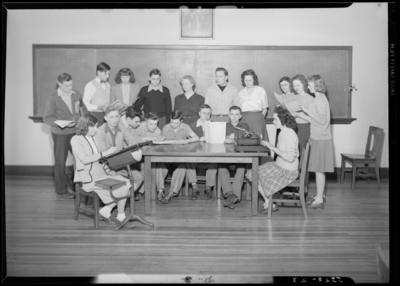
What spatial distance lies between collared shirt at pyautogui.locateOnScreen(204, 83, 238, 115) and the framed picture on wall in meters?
0.69

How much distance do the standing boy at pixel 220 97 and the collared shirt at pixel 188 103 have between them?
0.47 ft

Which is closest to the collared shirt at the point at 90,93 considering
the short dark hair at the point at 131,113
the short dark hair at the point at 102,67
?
the short dark hair at the point at 102,67

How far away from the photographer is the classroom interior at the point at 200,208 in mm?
3801

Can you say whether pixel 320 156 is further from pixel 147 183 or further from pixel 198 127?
pixel 147 183

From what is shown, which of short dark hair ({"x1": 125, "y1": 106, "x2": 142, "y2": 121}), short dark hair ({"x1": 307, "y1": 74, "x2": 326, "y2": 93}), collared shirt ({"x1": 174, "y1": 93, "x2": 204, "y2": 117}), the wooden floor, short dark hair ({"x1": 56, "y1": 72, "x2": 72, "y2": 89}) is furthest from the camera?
collared shirt ({"x1": 174, "y1": 93, "x2": 204, "y2": 117})

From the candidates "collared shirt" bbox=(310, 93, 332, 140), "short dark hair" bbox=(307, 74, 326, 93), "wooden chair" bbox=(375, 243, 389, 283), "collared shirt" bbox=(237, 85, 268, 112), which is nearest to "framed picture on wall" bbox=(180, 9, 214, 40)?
"collared shirt" bbox=(237, 85, 268, 112)

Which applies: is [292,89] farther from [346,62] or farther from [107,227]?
[107,227]

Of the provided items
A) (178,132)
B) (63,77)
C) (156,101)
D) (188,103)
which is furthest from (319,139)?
(63,77)

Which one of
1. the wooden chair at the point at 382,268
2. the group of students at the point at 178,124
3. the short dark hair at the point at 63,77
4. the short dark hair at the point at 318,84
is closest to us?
the wooden chair at the point at 382,268

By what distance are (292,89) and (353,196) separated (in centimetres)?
134

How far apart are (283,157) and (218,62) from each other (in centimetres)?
189

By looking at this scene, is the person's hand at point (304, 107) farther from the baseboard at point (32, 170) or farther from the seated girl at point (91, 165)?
the baseboard at point (32, 170)

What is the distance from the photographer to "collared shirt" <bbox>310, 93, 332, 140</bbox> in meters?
5.30

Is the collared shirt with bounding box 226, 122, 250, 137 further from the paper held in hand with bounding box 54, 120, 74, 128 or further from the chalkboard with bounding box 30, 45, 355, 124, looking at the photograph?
the paper held in hand with bounding box 54, 120, 74, 128
